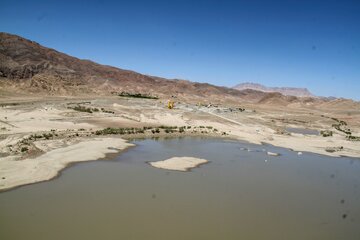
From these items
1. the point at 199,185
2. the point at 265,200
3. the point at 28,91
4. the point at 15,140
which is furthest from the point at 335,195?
the point at 28,91

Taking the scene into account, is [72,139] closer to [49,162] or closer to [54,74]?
[49,162]

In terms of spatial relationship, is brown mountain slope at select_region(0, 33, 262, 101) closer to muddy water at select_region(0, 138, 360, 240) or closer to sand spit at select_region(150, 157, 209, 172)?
sand spit at select_region(150, 157, 209, 172)

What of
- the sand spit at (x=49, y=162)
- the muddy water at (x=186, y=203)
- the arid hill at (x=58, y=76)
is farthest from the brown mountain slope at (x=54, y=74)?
the muddy water at (x=186, y=203)

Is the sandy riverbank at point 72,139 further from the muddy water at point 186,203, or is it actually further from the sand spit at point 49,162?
the muddy water at point 186,203

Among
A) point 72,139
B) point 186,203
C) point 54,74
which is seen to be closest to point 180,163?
point 186,203

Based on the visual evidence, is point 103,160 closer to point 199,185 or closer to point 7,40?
point 199,185

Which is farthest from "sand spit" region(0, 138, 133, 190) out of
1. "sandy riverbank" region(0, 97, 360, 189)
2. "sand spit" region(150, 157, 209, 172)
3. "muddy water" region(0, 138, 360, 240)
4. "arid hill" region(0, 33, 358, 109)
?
"arid hill" region(0, 33, 358, 109)
